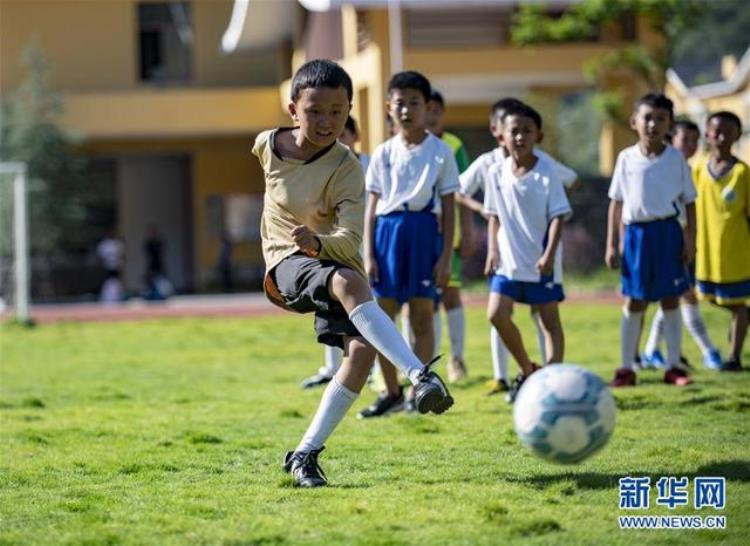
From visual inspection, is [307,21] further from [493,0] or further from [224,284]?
[493,0]

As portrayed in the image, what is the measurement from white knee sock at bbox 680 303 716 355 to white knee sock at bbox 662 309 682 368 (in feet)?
4.09

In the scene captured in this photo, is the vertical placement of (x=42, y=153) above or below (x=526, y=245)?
above

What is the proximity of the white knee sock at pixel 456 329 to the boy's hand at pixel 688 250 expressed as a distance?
1.84 m

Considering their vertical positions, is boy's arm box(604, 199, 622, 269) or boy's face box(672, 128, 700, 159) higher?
boy's face box(672, 128, 700, 159)

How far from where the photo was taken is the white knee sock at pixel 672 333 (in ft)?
35.3

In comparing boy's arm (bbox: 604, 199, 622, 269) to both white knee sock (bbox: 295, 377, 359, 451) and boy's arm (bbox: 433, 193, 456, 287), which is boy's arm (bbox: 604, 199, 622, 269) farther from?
white knee sock (bbox: 295, 377, 359, 451)

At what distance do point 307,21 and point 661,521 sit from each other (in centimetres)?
2921

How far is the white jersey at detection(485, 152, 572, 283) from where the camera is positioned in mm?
9594

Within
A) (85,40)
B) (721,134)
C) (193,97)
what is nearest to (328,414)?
(721,134)

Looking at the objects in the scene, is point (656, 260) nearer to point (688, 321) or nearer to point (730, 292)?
point (730, 292)

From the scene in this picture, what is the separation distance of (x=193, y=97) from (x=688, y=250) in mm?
25015

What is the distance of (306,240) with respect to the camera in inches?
259

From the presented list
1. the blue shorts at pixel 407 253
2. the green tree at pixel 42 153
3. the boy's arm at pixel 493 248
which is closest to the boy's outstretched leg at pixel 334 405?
the blue shorts at pixel 407 253

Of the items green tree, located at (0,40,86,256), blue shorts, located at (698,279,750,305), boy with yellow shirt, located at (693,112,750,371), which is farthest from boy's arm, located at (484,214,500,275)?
green tree, located at (0,40,86,256)
